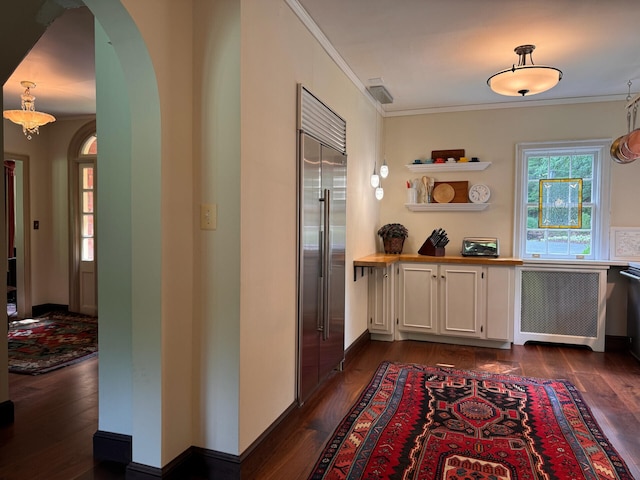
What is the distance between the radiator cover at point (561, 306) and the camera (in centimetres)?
429

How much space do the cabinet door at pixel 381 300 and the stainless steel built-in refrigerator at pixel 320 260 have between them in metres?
1.04

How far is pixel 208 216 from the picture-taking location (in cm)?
210

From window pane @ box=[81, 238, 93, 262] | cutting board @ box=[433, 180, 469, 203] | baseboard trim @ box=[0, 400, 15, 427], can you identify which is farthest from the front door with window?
cutting board @ box=[433, 180, 469, 203]

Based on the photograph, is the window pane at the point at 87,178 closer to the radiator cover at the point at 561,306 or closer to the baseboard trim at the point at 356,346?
the baseboard trim at the point at 356,346

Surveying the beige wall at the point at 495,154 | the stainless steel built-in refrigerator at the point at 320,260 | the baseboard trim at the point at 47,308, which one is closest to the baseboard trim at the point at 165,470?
the stainless steel built-in refrigerator at the point at 320,260

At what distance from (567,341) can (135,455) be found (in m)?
4.09

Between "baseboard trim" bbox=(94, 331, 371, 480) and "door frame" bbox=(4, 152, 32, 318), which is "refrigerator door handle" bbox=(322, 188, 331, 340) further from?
"door frame" bbox=(4, 152, 32, 318)

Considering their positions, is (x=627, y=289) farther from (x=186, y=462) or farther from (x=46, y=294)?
(x=46, y=294)

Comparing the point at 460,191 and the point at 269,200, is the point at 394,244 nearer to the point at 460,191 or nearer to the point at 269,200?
the point at 460,191

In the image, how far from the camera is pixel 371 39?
10.3 feet

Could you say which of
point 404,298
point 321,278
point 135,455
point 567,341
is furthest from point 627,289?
point 135,455

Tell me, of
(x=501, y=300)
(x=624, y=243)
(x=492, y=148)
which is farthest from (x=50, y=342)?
(x=624, y=243)

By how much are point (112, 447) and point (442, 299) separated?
10.8ft

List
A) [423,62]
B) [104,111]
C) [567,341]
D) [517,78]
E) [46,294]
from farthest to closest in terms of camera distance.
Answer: [46,294]
[567,341]
[423,62]
[517,78]
[104,111]
